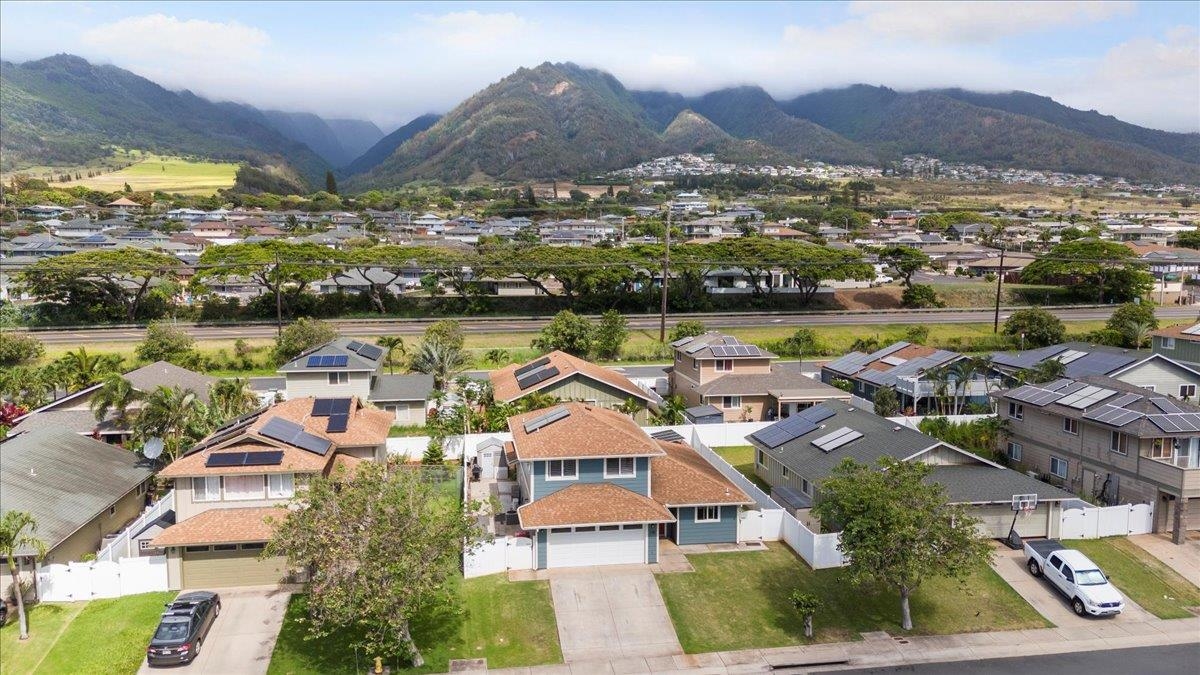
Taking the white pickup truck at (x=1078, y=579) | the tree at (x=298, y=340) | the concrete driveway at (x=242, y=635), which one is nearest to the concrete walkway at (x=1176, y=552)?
the white pickup truck at (x=1078, y=579)

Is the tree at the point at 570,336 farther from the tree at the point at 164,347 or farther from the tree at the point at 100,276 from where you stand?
the tree at the point at 100,276

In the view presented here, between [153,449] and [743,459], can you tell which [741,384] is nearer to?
[743,459]

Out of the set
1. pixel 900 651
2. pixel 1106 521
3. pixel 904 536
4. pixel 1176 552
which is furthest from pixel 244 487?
pixel 1176 552

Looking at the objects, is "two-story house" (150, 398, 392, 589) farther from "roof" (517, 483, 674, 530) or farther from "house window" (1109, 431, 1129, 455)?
"house window" (1109, 431, 1129, 455)

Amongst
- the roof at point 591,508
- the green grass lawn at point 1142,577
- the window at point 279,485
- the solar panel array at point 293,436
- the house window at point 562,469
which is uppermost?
the solar panel array at point 293,436

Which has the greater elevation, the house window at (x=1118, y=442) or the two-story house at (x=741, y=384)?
the house window at (x=1118, y=442)

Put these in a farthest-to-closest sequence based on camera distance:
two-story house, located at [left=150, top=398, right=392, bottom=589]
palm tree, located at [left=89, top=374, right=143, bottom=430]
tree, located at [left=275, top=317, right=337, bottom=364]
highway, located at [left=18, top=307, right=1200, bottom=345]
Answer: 1. highway, located at [left=18, top=307, right=1200, bottom=345]
2. tree, located at [left=275, top=317, right=337, bottom=364]
3. palm tree, located at [left=89, top=374, right=143, bottom=430]
4. two-story house, located at [left=150, top=398, right=392, bottom=589]

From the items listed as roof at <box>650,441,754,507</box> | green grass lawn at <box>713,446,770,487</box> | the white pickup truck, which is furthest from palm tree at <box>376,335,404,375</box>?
the white pickup truck
